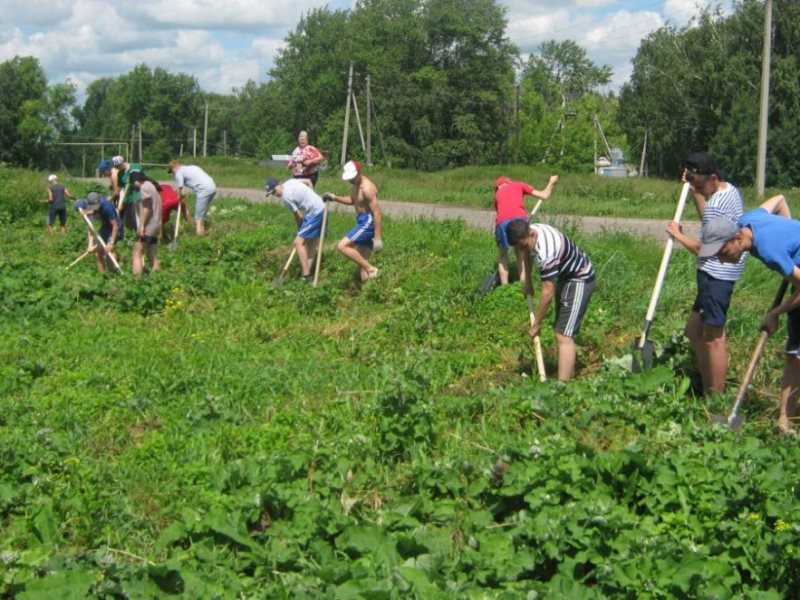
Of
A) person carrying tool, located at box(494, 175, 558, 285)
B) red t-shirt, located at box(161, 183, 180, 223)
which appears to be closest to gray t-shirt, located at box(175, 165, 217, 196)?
red t-shirt, located at box(161, 183, 180, 223)

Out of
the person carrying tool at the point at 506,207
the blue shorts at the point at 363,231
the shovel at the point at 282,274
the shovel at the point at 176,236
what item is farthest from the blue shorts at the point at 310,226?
the shovel at the point at 176,236

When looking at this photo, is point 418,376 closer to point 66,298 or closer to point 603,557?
point 603,557

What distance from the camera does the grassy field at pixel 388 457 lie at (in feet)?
14.7

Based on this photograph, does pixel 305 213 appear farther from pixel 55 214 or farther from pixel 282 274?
pixel 55 214

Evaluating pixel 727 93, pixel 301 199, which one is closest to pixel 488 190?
pixel 301 199

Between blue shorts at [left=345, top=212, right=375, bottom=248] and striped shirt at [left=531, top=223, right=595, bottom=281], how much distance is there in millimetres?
4164

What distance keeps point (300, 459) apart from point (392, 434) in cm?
72

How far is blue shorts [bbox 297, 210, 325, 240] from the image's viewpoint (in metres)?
12.1

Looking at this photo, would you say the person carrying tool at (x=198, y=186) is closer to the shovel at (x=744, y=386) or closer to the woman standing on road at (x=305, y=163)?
the woman standing on road at (x=305, y=163)

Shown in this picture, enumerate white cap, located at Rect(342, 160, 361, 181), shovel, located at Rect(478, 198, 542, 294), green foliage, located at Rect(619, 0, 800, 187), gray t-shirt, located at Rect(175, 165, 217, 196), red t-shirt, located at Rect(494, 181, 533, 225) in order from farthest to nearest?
green foliage, located at Rect(619, 0, 800, 187)
gray t-shirt, located at Rect(175, 165, 217, 196)
white cap, located at Rect(342, 160, 361, 181)
red t-shirt, located at Rect(494, 181, 533, 225)
shovel, located at Rect(478, 198, 542, 294)

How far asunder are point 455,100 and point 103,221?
149 ft

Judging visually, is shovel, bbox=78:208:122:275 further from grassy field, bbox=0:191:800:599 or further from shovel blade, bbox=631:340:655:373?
shovel blade, bbox=631:340:655:373

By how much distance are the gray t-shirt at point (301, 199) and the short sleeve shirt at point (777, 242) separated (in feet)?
22.8

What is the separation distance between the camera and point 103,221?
13680mm
